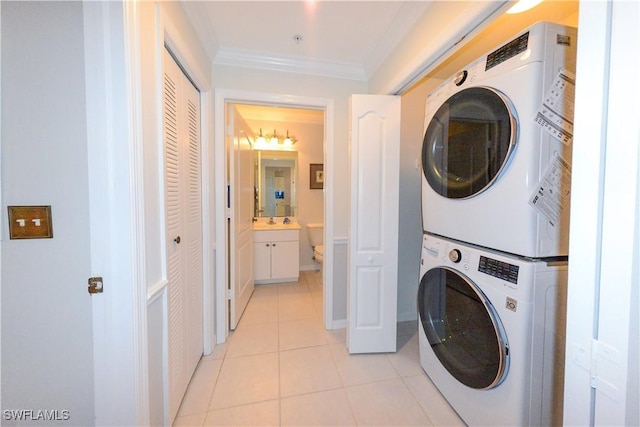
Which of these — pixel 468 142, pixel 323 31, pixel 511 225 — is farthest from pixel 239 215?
pixel 511 225

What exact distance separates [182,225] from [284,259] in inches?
76.6

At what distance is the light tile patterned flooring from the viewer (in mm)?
1313

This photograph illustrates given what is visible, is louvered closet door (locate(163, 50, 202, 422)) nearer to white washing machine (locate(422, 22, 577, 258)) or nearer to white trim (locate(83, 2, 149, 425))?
white trim (locate(83, 2, 149, 425))

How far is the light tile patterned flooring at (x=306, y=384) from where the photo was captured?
4.31 ft

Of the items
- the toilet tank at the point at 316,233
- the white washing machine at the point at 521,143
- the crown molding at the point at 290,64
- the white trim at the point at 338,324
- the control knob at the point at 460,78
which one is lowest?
the white trim at the point at 338,324

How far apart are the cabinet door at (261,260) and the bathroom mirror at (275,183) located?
652 millimetres

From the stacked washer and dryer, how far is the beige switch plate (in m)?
1.69

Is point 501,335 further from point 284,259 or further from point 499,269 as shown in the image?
point 284,259

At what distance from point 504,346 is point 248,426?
130cm

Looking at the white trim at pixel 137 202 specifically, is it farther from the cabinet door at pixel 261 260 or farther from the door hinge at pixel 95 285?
the cabinet door at pixel 261 260

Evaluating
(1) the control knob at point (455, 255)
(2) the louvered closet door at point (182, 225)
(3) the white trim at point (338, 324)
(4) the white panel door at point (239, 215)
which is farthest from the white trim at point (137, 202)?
(3) the white trim at point (338, 324)

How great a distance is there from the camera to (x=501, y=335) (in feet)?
3.30

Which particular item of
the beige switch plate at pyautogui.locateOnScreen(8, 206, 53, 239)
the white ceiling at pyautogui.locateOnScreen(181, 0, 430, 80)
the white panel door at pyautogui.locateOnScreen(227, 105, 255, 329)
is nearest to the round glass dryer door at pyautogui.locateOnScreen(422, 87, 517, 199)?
the white ceiling at pyautogui.locateOnScreen(181, 0, 430, 80)

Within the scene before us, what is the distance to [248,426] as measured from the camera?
4.14 feet
